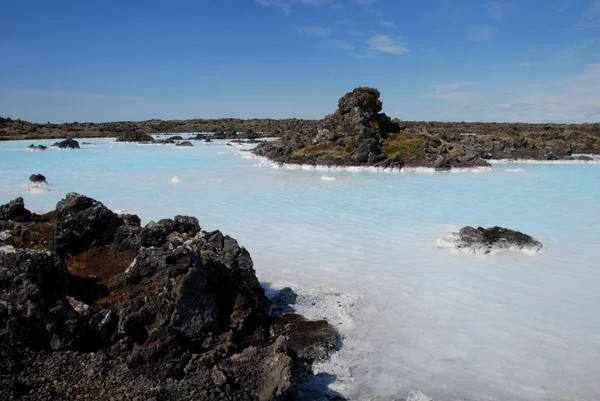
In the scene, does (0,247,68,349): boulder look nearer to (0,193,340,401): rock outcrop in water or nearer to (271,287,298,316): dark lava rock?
(0,193,340,401): rock outcrop in water

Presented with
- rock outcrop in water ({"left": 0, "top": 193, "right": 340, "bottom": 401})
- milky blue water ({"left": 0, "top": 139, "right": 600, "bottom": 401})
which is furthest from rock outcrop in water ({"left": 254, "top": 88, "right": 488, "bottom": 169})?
rock outcrop in water ({"left": 0, "top": 193, "right": 340, "bottom": 401})

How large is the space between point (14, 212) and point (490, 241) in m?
11.4

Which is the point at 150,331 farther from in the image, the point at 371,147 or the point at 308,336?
the point at 371,147

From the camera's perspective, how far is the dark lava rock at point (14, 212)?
993 cm

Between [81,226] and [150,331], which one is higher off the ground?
[81,226]

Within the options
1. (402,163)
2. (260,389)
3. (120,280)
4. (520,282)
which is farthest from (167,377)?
(402,163)

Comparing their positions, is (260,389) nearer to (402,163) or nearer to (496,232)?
(496,232)

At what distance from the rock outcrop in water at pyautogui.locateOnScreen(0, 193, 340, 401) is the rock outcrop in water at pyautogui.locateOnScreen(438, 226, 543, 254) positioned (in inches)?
220

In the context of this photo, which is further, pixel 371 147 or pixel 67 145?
pixel 67 145

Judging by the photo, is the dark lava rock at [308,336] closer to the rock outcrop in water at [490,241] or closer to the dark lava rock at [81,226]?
the dark lava rock at [81,226]

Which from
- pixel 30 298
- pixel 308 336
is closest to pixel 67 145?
pixel 30 298

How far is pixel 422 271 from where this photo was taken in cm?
947

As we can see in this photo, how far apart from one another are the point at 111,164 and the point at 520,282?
29153 mm

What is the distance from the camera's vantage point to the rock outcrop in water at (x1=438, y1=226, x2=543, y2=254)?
10781 millimetres
